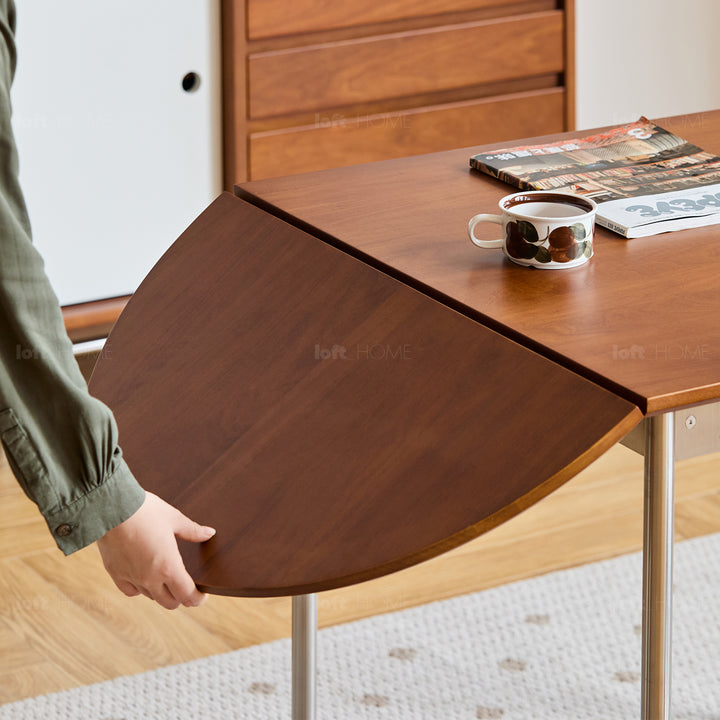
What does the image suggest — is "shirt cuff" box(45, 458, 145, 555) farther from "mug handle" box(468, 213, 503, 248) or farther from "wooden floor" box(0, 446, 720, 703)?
"wooden floor" box(0, 446, 720, 703)

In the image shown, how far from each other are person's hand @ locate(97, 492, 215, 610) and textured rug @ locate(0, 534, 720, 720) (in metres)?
0.90

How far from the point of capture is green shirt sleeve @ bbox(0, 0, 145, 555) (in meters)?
0.96

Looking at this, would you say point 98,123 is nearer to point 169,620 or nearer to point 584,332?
point 169,620

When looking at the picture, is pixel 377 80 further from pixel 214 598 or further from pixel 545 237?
pixel 545 237

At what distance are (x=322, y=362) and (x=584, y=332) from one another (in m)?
0.27

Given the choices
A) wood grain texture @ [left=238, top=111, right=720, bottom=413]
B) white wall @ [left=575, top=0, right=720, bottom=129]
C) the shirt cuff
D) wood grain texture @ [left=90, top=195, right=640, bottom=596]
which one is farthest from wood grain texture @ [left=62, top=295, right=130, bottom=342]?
the shirt cuff

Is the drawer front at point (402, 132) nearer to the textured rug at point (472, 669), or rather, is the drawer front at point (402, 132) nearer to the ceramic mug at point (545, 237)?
the textured rug at point (472, 669)

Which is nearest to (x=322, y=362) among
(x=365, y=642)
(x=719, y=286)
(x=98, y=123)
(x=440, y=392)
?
(x=440, y=392)

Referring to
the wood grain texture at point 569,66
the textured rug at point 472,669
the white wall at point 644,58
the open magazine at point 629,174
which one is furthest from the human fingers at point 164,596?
the white wall at point 644,58

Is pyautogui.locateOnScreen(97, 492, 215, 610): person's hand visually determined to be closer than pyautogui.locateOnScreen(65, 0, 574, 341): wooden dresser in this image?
Yes

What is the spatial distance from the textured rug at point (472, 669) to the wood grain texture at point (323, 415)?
74 cm

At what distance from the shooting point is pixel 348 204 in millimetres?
1614

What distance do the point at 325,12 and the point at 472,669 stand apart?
167 centimetres

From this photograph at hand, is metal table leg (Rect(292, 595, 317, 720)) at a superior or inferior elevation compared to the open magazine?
inferior
